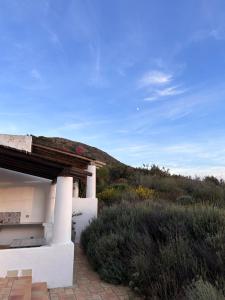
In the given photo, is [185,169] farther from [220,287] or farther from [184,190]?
[220,287]

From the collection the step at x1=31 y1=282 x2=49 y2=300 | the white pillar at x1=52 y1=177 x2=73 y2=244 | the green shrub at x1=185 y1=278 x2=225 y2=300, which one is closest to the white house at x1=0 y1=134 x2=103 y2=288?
the white pillar at x1=52 y1=177 x2=73 y2=244

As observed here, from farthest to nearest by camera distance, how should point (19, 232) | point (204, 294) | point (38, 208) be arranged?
1. point (38, 208)
2. point (19, 232)
3. point (204, 294)

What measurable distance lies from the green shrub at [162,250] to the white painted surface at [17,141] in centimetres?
289

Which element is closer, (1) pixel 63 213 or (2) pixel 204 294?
(2) pixel 204 294

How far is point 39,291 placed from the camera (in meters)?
4.65

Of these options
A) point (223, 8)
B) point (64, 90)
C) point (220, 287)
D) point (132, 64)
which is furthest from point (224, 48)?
point (220, 287)

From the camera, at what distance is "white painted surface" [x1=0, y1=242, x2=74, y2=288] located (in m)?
5.06

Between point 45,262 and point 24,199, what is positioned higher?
point 24,199

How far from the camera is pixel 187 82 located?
38.0 feet

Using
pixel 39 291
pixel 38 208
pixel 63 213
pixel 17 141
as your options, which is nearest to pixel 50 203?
pixel 38 208

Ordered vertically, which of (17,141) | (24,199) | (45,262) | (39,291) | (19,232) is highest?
(17,141)

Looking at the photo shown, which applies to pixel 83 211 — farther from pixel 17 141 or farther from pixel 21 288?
pixel 21 288

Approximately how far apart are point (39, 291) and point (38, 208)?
4.68 metres

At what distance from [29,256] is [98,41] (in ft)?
27.3
